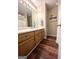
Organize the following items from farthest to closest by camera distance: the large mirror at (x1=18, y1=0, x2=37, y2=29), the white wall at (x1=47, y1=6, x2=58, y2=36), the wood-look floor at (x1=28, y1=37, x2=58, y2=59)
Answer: the white wall at (x1=47, y1=6, x2=58, y2=36)
the large mirror at (x1=18, y1=0, x2=37, y2=29)
the wood-look floor at (x1=28, y1=37, x2=58, y2=59)

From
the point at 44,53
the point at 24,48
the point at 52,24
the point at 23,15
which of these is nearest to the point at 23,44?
the point at 24,48

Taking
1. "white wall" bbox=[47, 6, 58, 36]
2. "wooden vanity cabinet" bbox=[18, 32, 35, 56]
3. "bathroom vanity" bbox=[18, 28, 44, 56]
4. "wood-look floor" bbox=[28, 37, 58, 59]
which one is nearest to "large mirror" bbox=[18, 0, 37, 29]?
"bathroom vanity" bbox=[18, 28, 44, 56]

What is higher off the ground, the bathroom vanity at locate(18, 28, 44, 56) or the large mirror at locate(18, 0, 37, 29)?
the large mirror at locate(18, 0, 37, 29)

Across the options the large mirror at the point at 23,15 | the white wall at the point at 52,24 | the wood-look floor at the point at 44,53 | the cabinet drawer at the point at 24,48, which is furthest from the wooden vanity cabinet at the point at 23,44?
the white wall at the point at 52,24

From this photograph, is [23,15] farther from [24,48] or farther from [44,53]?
[44,53]

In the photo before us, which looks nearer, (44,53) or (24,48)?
(24,48)

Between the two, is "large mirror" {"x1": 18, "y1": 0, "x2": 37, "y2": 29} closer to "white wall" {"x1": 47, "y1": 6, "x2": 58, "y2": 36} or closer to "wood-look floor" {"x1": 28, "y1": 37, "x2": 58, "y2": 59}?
"wood-look floor" {"x1": 28, "y1": 37, "x2": 58, "y2": 59}

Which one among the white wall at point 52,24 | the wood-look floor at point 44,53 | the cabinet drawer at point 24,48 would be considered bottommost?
the wood-look floor at point 44,53

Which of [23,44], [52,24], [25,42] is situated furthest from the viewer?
[52,24]

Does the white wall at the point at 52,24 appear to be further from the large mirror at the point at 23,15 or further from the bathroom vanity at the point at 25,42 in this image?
the bathroom vanity at the point at 25,42
